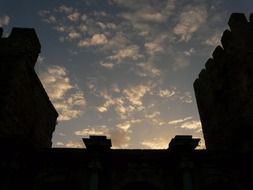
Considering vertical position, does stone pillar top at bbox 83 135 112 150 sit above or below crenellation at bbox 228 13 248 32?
below

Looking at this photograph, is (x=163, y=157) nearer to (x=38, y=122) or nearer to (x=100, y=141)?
(x=100, y=141)

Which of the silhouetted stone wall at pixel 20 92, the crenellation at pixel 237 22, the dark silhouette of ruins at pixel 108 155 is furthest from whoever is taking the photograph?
the crenellation at pixel 237 22

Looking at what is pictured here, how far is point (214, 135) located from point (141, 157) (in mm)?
6605

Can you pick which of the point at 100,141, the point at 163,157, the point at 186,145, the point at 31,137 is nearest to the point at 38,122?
the point at 31,137

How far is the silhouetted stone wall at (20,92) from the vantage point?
12711 mm

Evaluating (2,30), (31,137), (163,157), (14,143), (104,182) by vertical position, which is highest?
(2,30)

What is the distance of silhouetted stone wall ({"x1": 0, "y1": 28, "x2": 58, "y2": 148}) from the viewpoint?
1271 centimetres

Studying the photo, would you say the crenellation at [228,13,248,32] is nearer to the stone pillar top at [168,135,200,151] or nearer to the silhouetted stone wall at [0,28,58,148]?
the stone pillar top at [168,135,200,151]

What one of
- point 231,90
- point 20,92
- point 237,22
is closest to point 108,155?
point 20,92

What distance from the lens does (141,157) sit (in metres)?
12.4

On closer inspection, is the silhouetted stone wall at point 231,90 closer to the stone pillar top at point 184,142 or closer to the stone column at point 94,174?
the stone pillar top at point 184,142

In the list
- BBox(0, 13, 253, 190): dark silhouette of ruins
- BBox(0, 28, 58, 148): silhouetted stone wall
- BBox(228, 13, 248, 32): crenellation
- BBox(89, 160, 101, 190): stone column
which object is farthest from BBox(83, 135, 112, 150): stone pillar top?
BBox(228, 13, 248, 32): crenellation

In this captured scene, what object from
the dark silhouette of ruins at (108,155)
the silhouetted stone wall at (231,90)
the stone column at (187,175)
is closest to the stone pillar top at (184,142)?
the dark silhouette of ruins at (108,155)

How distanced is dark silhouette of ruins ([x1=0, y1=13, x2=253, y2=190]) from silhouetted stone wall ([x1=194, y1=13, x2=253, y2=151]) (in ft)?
0.16
